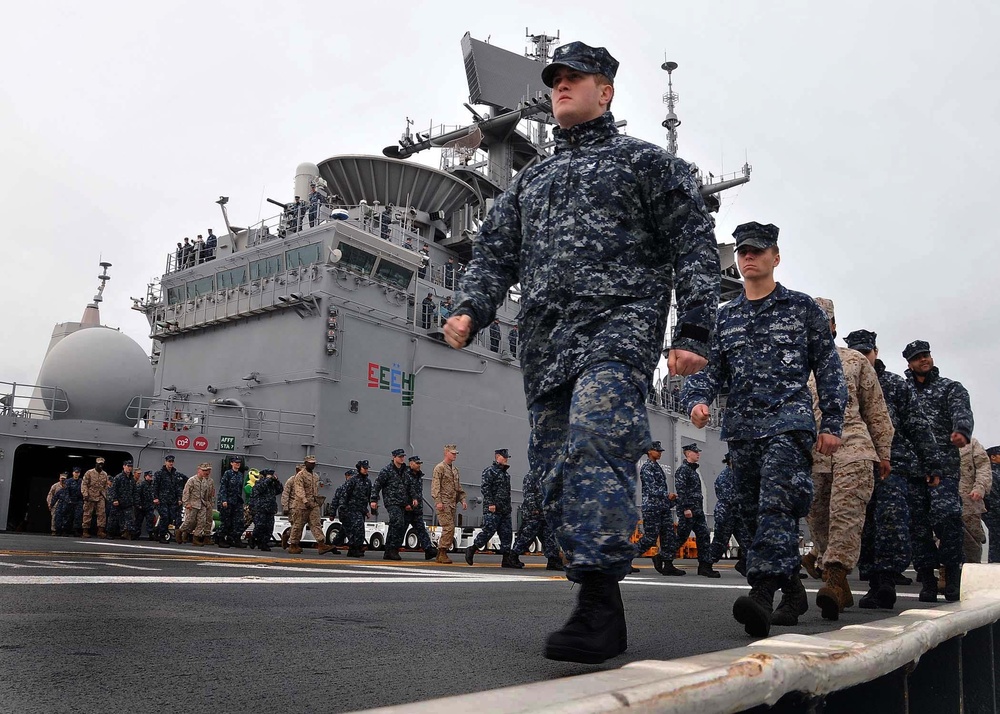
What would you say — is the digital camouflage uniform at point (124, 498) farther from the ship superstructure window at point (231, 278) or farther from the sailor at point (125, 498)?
the ship superstructure window at point (231, 278)

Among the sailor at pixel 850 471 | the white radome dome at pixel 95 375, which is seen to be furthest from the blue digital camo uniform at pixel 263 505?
the sailor at pixel 850 471

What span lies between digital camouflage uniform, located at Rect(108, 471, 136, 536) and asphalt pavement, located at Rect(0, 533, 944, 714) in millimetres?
12944

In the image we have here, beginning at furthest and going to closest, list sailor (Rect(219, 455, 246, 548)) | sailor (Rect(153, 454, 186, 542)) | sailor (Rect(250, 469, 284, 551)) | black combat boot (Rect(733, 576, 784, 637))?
sailor (Rect(153, 454, 186, 542))
sailor (Rect(219, 455, 246, 548))
sailor (Rect(250, 469, 284, 551))
black combat boot (Rect(733, 576, 784, 637))

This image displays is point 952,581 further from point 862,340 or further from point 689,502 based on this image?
point 689,502

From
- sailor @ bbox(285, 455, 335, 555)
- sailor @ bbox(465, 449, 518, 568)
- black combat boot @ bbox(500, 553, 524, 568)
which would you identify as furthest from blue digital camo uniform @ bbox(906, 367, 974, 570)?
sailor @ bbox(285, 455, 335, 555)

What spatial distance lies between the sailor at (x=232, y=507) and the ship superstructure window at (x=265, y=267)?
305 inches

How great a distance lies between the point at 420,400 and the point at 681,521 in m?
11.5

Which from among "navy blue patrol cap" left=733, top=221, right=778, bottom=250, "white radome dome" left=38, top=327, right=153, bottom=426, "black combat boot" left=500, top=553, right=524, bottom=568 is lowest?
"black combat boot" left=500, top=553, right=524, bottom=568

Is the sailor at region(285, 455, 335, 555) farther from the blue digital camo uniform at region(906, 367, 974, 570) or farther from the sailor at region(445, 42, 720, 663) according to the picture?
the sailor at region(445, 42, 720, 663)

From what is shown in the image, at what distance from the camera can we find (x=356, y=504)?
1270 centimetres

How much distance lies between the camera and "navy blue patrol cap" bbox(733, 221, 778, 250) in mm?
3973

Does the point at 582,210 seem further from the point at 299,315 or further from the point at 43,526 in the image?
the point at 43,526

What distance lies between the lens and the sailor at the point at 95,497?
55.3ft

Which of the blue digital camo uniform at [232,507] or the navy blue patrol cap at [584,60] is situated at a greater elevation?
the navy blue patrol cap at [584,60]
